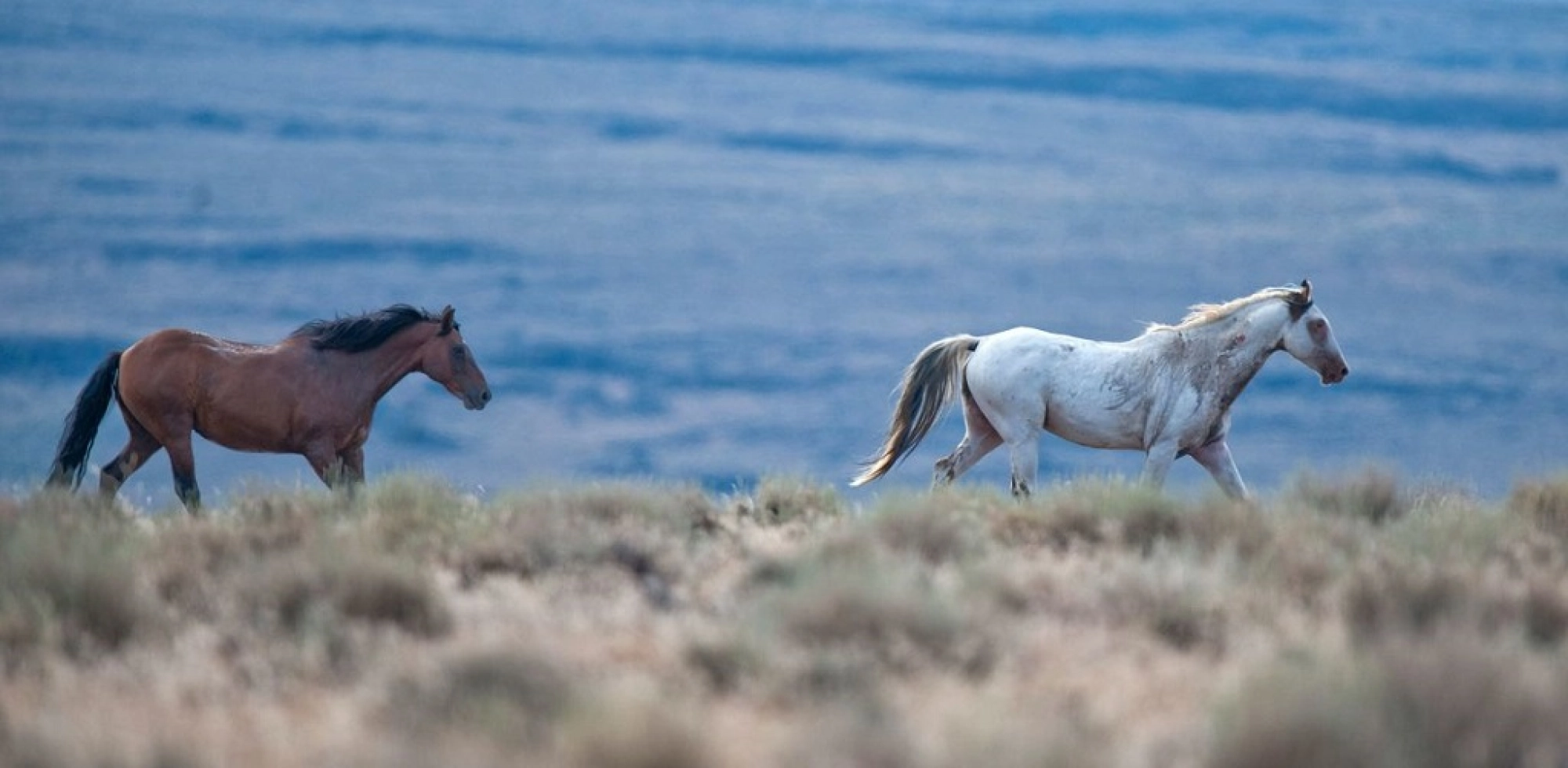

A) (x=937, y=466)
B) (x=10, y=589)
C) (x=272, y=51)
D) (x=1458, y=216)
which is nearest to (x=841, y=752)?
(x=10, y=589)

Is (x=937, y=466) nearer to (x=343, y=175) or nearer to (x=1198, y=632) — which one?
(x=1198, y=632)

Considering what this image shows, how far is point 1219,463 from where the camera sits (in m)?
13.5

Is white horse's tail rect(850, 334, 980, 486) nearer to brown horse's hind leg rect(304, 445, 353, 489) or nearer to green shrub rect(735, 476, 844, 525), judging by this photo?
green shrub rect(735, 476, 844, 525)

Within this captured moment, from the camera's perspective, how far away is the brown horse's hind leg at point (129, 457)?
42.1 ft

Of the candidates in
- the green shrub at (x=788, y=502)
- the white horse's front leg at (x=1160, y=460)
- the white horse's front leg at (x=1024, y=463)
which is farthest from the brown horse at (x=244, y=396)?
the white horse's front leg at (x=1160, y=460)

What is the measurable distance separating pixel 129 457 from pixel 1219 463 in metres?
5.82

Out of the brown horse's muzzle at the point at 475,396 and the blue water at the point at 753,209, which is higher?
the brown horse's muzzle at the point at 475,396

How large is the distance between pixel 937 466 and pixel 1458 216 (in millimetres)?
104224

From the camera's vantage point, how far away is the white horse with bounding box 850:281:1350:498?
13320 mm

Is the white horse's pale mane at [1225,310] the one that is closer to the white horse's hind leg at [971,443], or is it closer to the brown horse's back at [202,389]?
the white horse's hind leg at [971,443]

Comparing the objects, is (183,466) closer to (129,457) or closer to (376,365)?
(129,457)

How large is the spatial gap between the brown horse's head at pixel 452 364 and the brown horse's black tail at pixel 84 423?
5.64 ft

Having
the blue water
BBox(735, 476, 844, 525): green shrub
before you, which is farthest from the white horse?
the blue water

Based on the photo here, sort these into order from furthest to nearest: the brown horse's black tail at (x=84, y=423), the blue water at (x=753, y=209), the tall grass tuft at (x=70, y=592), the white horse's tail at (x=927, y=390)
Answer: the blue water at (x=753, y=209)
the white horse's tail at (x=927, y=390)
the brown horse's black tail at (x=84, y=423)
the tall grass tuft at (x=70, y=592)
